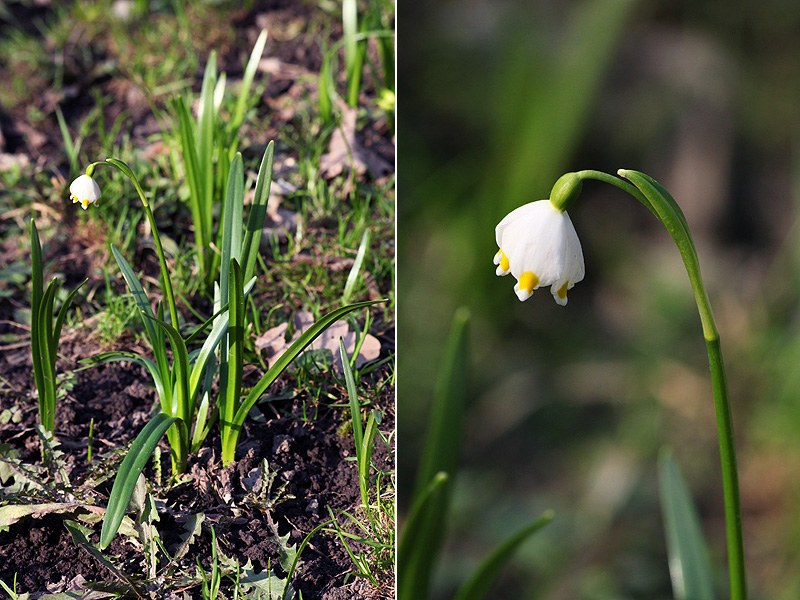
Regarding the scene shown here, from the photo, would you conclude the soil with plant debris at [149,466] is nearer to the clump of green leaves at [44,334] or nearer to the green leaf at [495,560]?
the clump of green leaves at [44,334]

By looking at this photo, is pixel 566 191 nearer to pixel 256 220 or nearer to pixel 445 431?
pixel 445 431

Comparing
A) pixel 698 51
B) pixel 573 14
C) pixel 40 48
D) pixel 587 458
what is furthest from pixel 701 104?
pixel 40 48

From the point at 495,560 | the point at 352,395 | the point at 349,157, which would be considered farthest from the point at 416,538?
the point at 349,157

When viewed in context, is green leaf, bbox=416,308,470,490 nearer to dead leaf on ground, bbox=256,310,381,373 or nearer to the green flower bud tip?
Result: the green flower bud tip

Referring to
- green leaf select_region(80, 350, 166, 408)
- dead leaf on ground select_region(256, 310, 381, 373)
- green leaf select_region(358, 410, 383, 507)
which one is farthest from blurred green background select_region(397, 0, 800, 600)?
green leaf select_region(80, 350, 166, 408)

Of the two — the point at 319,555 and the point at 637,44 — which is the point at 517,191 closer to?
the point at 637,44

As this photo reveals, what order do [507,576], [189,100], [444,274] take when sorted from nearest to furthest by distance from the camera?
[507,576] < [444,274] < [189,100]
